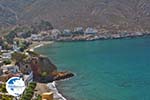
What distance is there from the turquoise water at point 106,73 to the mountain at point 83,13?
231ft

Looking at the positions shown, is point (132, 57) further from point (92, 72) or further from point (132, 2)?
point (132, 2)

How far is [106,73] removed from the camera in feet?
210

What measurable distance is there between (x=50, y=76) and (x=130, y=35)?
89.7 m

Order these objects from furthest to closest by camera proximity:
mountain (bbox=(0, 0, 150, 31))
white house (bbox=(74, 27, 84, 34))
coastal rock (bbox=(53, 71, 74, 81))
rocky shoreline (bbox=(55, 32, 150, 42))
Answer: mountain (bbox=(0, 0, 150, 31))
white house (bbox=(74, 27, 84, 34))
rocky shoreline (bbox=(55, 32, 150, 42))
coastal rock (bbox=(53, 71, 74, 81))

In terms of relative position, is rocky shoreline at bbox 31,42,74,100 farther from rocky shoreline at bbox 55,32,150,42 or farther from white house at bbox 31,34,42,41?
rocky shoreline at bbox 55,32,150,42

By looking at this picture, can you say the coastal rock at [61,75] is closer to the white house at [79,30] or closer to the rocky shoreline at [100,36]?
the rocky shoreline at [100,36]

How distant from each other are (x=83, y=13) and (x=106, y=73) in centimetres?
11784

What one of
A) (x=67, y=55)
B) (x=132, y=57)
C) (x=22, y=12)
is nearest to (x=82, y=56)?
(x=67, y=55)

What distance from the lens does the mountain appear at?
169m

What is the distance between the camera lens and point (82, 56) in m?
88.2

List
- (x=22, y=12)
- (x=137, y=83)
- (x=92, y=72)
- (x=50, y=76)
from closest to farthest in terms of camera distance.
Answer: (x=137, y=83) → (x=50, y=76) → (x=92, y=72) → (x=22, y=12)

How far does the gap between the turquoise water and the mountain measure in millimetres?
70558

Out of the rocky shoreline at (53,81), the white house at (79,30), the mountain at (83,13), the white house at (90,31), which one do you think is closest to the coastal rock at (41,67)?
the rocky shoreline at (53,81)

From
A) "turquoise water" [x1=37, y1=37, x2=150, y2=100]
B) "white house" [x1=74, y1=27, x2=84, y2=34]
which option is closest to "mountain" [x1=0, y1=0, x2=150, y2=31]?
"white house" [x1=74, y1=27, x2=84, y2=34]
